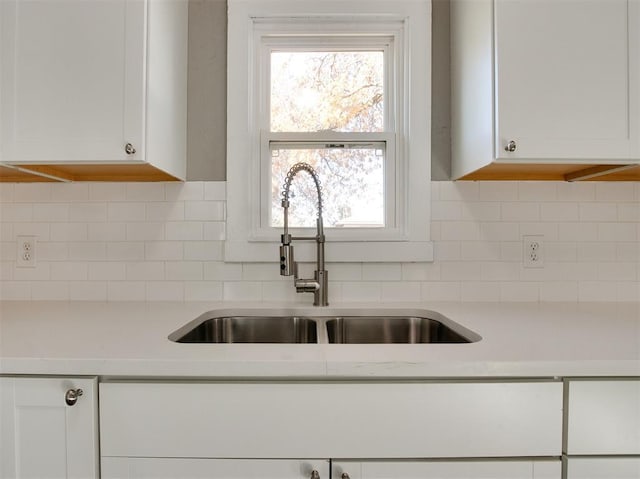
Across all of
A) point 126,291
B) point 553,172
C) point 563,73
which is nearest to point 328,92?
point 563,73

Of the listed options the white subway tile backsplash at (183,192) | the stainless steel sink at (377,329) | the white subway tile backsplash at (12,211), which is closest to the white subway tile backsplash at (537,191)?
the stainless steel sink at (377,329)

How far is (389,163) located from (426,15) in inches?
23.3

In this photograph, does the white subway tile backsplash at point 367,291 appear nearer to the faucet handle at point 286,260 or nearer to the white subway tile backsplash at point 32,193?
the faucet handle at point 286,260

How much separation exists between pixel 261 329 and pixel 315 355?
0.60m

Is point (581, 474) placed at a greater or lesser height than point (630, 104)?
lesser

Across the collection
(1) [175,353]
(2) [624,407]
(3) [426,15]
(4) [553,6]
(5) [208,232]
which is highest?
(3) [426,15]

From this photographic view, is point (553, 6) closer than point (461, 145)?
Yes

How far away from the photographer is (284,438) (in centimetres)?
84

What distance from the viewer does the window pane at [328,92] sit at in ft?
5.12

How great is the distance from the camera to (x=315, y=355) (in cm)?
85

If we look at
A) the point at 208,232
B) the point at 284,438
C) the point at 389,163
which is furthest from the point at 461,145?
the point at 284,438

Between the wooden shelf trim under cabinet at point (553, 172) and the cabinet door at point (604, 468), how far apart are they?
832mm

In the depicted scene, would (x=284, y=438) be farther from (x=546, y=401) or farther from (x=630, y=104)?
(x=630, y=104)

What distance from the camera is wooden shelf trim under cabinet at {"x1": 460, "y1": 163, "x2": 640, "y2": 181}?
4.22 ft
